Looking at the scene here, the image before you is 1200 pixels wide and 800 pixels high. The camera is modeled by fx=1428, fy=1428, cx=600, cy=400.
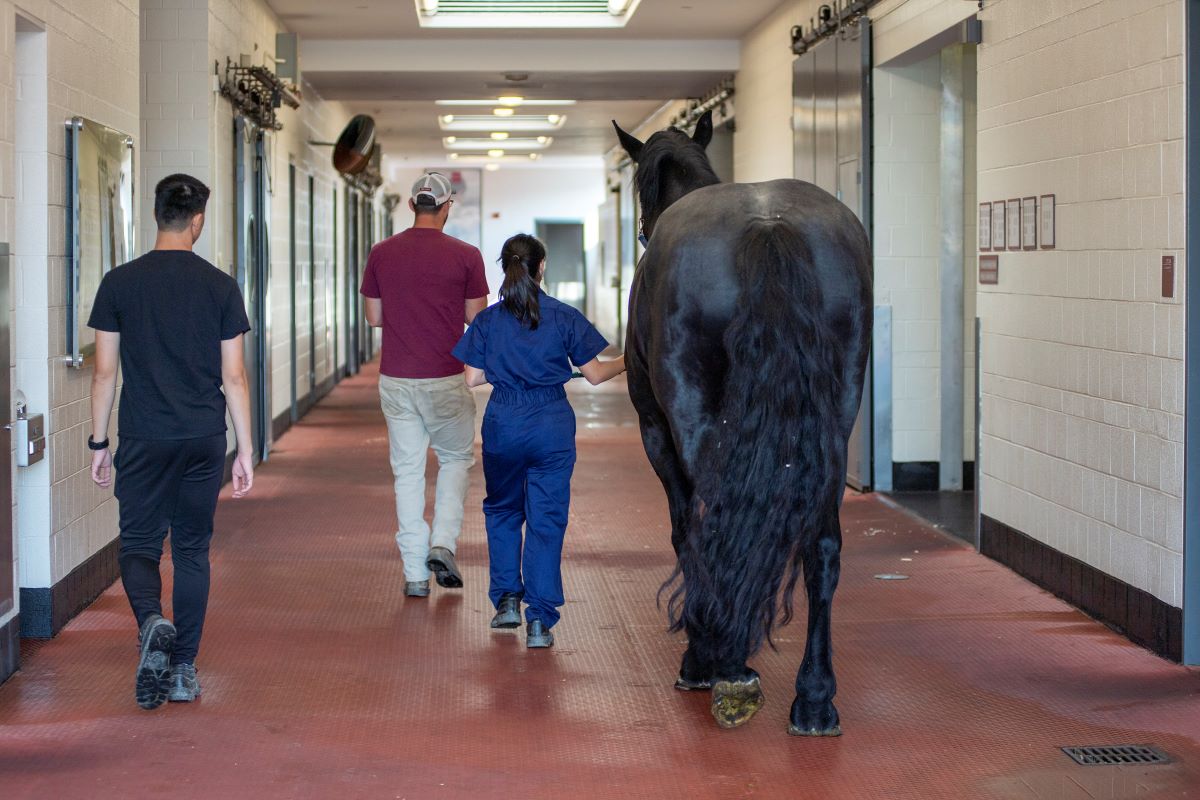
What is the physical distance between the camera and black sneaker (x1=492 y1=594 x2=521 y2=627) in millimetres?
4820

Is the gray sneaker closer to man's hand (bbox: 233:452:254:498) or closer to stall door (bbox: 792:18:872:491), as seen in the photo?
man's hand (bbox: 233:452:254:498)

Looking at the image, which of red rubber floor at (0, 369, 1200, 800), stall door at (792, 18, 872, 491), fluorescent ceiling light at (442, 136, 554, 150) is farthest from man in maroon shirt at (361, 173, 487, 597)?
fluorescent ceiling light at (442, 136, 554, 150)

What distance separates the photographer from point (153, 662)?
3861 millimetres

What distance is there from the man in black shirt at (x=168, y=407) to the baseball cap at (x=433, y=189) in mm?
1422

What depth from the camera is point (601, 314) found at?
85.5ft

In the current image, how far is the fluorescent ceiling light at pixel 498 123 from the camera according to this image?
18375mm

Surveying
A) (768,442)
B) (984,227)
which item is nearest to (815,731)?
(768,442)

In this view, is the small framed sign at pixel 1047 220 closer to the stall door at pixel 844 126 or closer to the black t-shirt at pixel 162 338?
the stall door at pixel 844 126

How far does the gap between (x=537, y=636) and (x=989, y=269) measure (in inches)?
104

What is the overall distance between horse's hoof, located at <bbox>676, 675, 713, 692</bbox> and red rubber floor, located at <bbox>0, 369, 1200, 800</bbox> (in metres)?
0.04

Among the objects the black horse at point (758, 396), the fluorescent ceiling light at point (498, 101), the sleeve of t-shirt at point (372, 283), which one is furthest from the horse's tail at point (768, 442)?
the fluorescent ceiling light at point (498, 101)

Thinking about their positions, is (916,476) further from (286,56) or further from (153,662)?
(286,56)

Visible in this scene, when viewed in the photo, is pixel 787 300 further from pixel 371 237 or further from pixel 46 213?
pixel 371 237

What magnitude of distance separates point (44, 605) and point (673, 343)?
7.90ft
